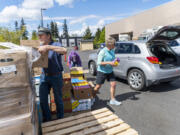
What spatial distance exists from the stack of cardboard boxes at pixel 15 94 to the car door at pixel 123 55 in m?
3.55

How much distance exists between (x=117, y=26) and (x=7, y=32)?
1052 inches

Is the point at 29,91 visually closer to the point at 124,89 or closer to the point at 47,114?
the point at 47,114

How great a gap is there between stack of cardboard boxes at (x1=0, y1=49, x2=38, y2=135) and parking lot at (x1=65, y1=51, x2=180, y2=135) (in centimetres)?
198

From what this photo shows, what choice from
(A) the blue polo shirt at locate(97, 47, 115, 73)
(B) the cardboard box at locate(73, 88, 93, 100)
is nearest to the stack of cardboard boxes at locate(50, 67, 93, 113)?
(B) the cardboard box at locate(73, 88, 93, 100)

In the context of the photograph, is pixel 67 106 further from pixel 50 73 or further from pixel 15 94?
pixel 15 94

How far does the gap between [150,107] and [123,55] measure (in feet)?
6.42

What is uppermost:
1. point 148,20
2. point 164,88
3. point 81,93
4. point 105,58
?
point 148,20

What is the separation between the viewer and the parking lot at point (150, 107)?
2.44 m

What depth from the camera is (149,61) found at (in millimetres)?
3732

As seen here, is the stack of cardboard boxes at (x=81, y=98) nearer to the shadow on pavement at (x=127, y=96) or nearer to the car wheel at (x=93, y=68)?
the shadow on pavement at (x=127, y=96)

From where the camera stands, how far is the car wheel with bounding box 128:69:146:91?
13.0 ft

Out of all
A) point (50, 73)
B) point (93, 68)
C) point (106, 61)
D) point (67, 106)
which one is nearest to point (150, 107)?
point (106, 61)

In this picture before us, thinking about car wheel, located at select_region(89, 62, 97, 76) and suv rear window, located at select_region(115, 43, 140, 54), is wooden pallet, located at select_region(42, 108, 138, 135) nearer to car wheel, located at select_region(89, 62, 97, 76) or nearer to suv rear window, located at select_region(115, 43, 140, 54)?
suv rear window, located at select_region(115, 43, 140, 54)

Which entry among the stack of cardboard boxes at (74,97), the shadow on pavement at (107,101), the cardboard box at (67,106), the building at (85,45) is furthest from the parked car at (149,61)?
the building at (85,45)
